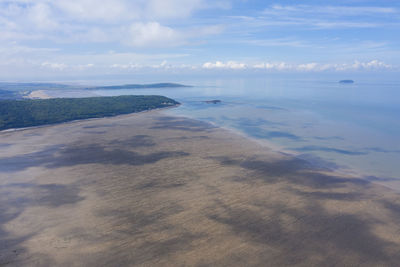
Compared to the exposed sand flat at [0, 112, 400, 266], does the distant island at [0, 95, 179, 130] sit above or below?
above

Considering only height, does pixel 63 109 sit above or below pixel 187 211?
above

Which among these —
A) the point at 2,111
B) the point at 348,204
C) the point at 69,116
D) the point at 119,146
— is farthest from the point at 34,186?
the point at 2,111

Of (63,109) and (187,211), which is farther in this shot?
(63,109)

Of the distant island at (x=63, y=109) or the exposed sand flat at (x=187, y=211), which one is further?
the distant island at (x=63, y=109)

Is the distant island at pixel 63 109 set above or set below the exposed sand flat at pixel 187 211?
above

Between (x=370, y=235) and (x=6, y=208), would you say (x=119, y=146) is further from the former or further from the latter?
(x=370, y=235)
